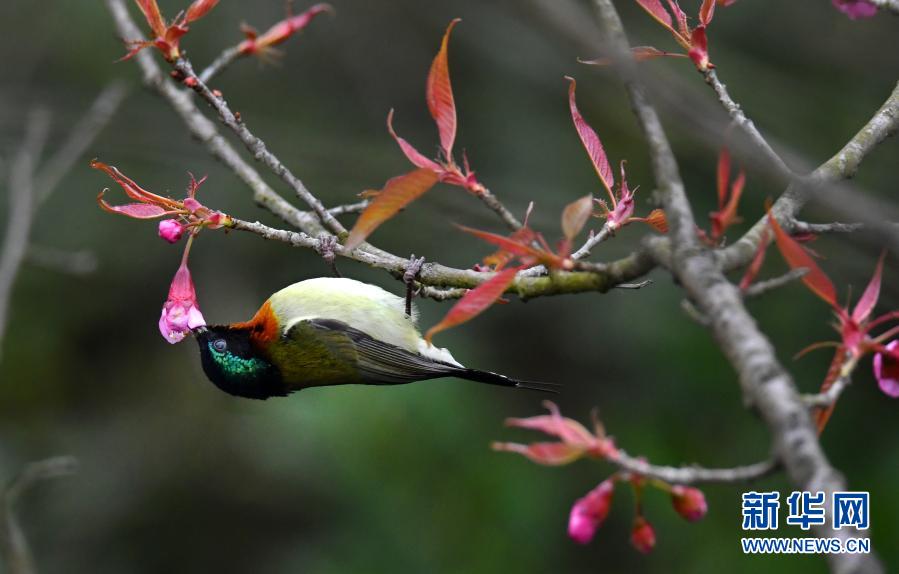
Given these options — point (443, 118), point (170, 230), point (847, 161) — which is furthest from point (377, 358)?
point (847, 161)

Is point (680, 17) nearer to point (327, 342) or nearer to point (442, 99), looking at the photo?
point (442, 99)

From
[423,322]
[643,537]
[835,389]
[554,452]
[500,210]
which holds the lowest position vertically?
[643,537]

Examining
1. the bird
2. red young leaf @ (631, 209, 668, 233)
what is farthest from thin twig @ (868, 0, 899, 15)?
the bird

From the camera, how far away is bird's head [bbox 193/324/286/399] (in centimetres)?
341

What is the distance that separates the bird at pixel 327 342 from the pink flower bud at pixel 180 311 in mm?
830

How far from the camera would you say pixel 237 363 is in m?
3.44

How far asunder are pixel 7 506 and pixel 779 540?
2.99m

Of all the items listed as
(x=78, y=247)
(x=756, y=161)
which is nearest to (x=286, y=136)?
(x=78, y=247)

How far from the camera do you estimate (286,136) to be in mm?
5922

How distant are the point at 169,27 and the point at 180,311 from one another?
731 mm

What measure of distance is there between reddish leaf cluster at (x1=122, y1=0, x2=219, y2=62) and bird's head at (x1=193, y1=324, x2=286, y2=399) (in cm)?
120

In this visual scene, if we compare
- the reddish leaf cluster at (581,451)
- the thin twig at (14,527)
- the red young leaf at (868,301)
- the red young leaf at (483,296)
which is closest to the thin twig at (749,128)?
the red young leaf at (868,301)

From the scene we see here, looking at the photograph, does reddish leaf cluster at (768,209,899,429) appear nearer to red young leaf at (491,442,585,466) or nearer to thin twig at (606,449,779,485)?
thin twig at (606,449,779,485)

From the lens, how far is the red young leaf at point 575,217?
165cm
